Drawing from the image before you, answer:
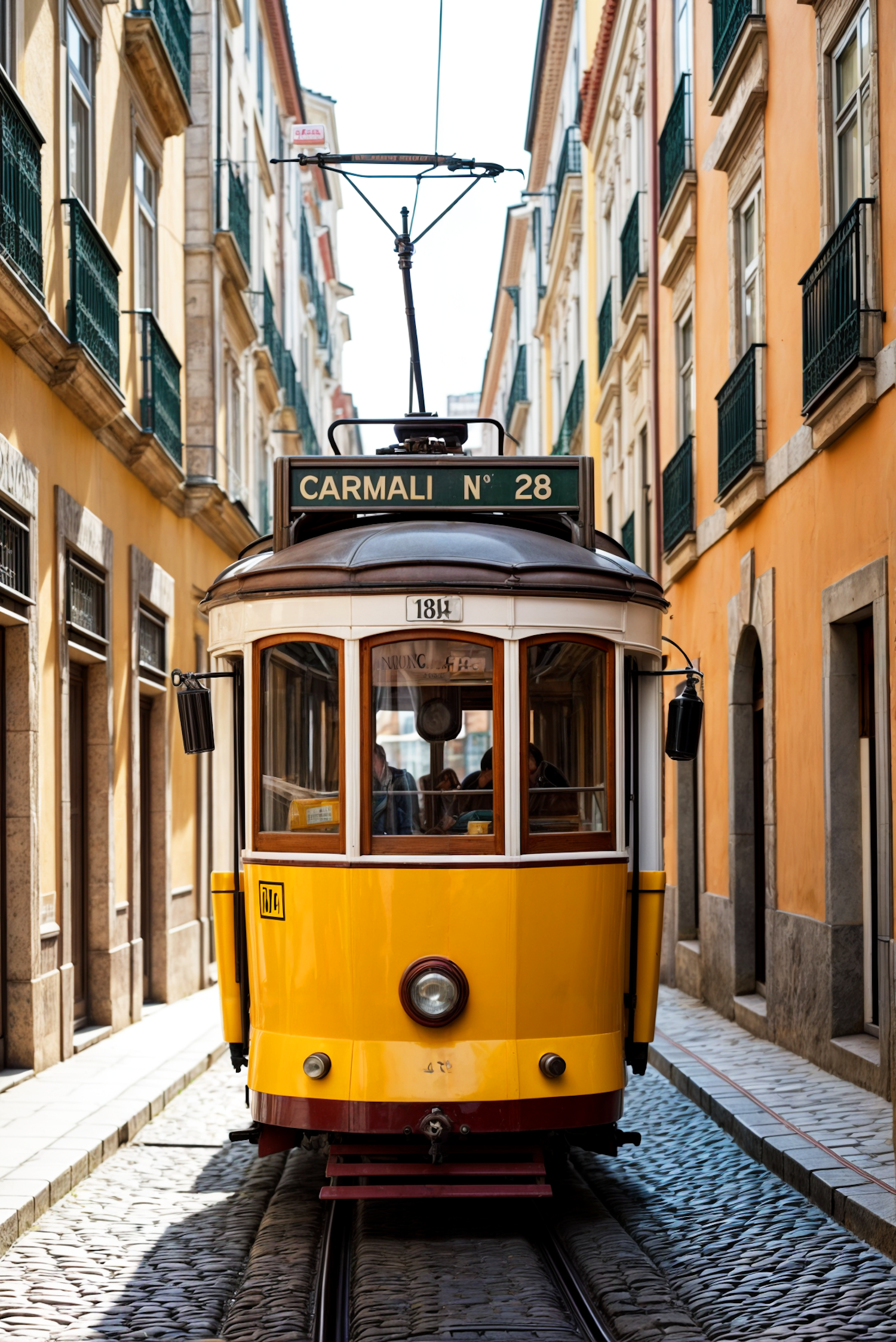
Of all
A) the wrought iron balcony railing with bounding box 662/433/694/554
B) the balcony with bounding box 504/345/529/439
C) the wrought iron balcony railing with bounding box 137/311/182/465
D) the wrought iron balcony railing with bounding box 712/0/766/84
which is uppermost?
the balcony with bounding box 504/345/529/439

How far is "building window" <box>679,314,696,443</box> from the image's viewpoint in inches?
700

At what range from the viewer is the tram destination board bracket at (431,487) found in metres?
7.63

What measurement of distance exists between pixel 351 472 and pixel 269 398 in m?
20.7

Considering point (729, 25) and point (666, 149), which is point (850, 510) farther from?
point (666, 149)

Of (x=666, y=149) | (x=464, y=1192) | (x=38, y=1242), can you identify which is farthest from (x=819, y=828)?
(x=666, y=149)

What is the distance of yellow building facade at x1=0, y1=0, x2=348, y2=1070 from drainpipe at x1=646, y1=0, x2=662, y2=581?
500 cm

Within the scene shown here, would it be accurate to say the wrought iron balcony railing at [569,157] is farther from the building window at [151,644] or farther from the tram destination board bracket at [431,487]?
the tram destination board bracket at [431,487]

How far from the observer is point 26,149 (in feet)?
35.8

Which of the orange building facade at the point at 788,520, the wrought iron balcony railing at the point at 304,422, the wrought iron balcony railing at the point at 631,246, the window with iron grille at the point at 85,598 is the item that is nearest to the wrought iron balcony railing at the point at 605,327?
the wrought iron balcony railing at the point at 631,246

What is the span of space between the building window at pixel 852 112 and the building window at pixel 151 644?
7374 mm

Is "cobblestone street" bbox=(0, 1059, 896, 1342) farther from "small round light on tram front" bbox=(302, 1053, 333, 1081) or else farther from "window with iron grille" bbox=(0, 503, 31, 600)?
"window with iron grille" bbox=(0, 503, 31, 600)

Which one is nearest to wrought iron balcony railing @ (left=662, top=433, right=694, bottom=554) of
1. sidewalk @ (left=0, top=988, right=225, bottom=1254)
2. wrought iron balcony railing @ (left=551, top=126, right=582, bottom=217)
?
sidewalk @ (left=0, top=988, right=225, bottom=1254)

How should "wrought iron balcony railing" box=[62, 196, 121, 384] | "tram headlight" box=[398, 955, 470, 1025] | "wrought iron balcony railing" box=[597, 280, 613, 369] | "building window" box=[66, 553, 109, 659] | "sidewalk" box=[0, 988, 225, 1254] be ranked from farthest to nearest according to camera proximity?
"wrought iron balcony railing" box=[597, 280, 613, 369], "building window" box=[66, 553, 109, 659], "wrought iron balcony railing" box=[62, 196, 121, 384], "sidewalk" box=[0, 988, 225, 1254], "tram headlight" box=[398, 955, 470, 1025]

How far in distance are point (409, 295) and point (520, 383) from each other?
32.4 m
